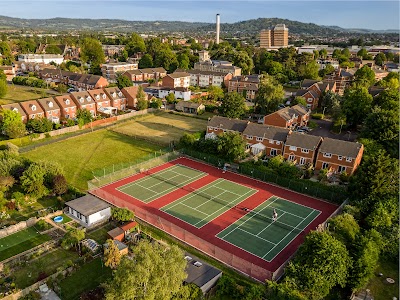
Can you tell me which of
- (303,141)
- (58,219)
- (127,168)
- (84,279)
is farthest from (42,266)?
(303,141)

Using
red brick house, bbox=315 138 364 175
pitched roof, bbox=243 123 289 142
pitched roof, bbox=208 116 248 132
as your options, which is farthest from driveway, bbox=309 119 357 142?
pitched roof, bbox=208 116 248 132

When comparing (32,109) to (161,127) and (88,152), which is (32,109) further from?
(161,127)

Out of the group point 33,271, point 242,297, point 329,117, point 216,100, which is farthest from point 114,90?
point 242,297

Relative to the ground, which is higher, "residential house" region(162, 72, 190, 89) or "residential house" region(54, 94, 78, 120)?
"residential house" region(162, 72, 190, 89)

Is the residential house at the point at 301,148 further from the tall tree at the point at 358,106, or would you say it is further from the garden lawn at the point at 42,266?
the garden lawn at the point at 42,266

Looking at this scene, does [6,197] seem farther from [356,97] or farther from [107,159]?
[356,97]

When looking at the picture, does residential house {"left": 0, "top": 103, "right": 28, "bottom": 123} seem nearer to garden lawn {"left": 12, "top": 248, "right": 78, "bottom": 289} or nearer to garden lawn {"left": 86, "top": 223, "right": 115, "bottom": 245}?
garden lawn {"left": 86, "top": 223, "right": 115, "bottom": 245}

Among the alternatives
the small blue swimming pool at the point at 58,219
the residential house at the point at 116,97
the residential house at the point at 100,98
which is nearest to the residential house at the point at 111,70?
the residential house at the point at 116,97
